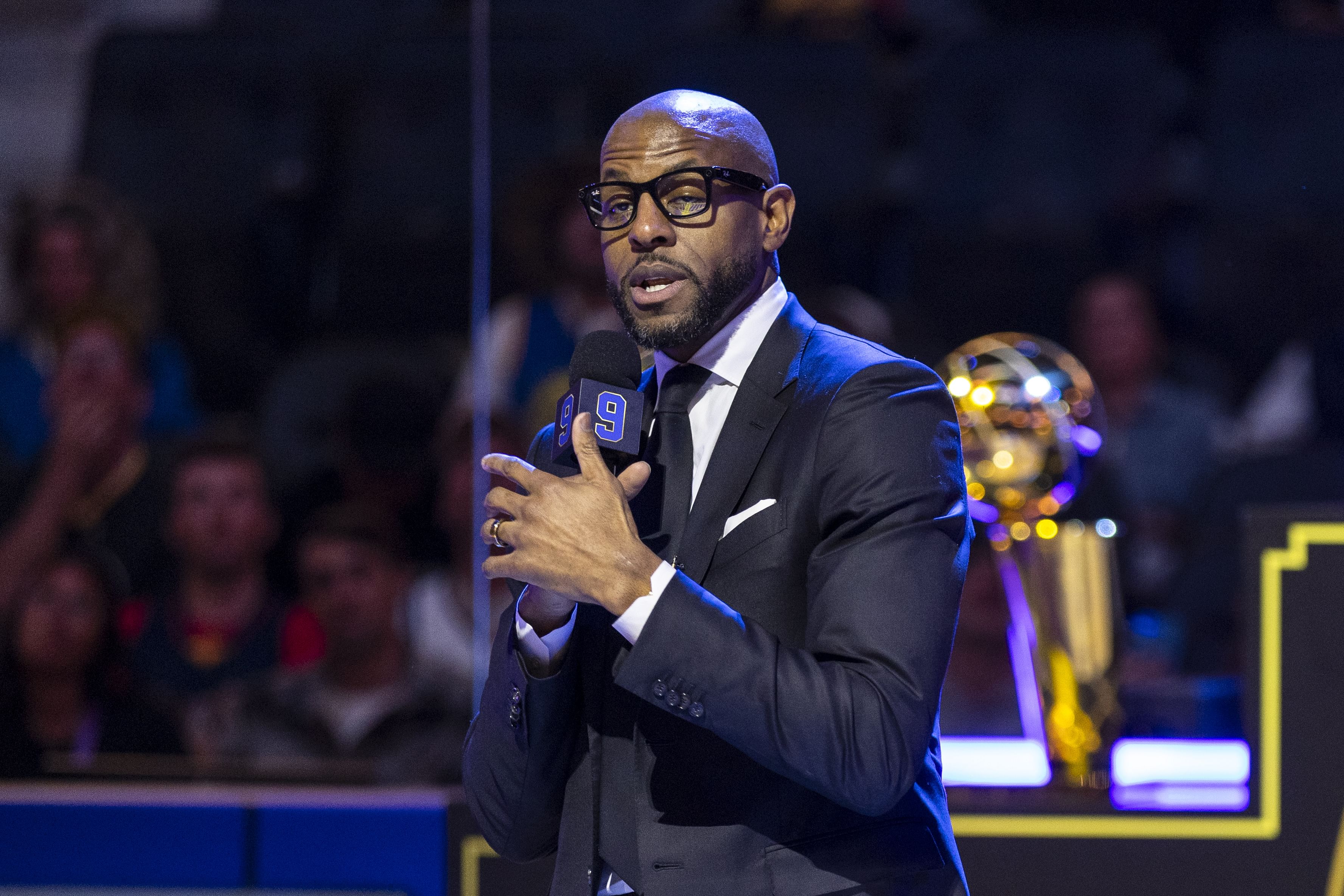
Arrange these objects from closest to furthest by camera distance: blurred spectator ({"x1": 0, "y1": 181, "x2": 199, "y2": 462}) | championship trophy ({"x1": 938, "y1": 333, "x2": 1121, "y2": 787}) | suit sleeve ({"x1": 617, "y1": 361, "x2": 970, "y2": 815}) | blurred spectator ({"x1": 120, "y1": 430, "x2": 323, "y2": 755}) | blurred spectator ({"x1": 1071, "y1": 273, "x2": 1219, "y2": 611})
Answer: suit sleeve ({"x1": 617, "y1": 361, "x2": 970, "y2": 815})
championship trophy ({"x1": 938, "y1": 333, "x2": 1121, "y2": 787})
blurred spectator ({"x1": 120, "y1": 430, "x2": 323, "y2": 755})
blurred spectator ({"x1": 1071, "y1": 273, "x2": 1219, "y2": 611})
blurred spectator ({"x1": 0, "y1": 181, "x2": 199, "y2": 462})

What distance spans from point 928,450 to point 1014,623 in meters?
0.77

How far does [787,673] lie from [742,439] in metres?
0.26

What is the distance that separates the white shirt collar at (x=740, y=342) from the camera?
4.68ft

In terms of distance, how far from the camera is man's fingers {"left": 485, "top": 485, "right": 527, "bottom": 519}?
3.94 feet

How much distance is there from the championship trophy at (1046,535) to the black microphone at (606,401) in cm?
73

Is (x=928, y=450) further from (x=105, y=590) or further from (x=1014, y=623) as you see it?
(x=105, y=590)

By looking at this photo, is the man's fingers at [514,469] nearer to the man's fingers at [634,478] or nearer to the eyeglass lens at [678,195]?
the man's fingers at [634,478]

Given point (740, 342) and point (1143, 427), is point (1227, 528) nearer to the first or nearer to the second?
point (1143, 427)

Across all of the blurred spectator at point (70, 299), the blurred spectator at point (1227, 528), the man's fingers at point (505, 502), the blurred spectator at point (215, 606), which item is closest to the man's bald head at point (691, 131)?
the man's fingers at point (505, 502)

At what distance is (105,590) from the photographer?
349 centimetres

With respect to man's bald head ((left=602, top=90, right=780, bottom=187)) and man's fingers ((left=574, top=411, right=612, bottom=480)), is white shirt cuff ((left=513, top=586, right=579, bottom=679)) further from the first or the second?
man's bald head ((left=602, top=90, right=780, bottom=187))

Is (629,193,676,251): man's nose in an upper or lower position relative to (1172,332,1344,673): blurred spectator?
upper

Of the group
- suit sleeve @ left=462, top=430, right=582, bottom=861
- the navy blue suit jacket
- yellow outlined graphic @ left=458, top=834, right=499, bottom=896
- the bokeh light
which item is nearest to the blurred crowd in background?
yellow outlined graphic @ left=458, top=834, right=499, bottom=896

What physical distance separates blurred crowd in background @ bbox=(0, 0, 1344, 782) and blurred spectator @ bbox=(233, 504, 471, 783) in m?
0.01
